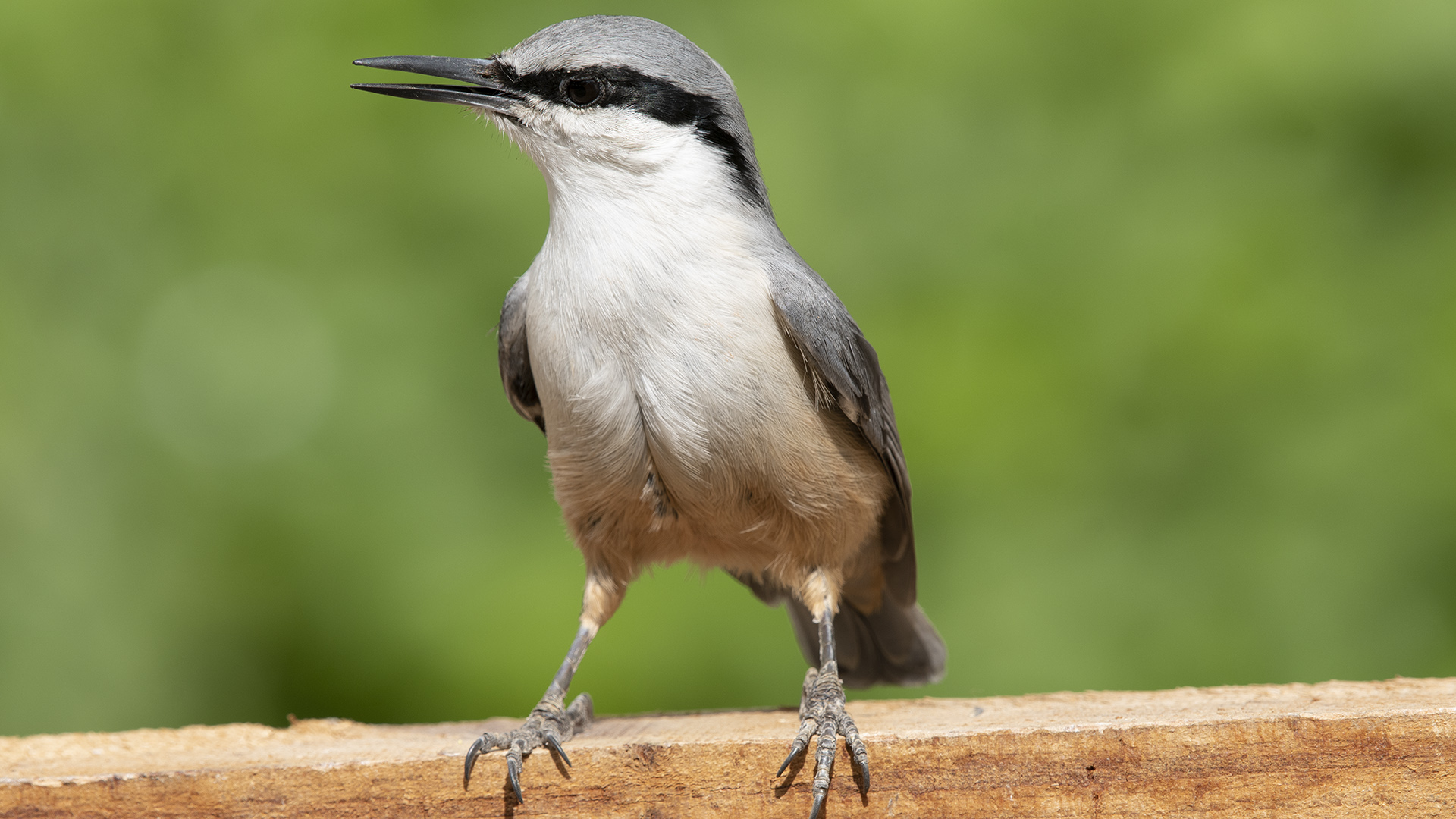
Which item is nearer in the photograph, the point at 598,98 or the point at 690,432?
the point at 690,432

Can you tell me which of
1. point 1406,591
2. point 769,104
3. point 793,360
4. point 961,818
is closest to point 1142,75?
point 769,104

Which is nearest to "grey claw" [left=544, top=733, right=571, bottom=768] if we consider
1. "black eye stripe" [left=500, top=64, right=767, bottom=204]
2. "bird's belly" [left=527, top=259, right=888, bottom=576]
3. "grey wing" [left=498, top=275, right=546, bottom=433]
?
"bird's belly" [left=527, top=259, right=888, bottom=576]

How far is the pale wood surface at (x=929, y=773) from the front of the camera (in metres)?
2.12

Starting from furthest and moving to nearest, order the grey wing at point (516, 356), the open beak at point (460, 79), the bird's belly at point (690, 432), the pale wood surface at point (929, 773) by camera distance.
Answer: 1. the grey wing at point (516, 356)
2. the open beak at point (460, 79)
3. the bird's belly at point (690, 432)
4. the pale wood surface at point (929, 773)

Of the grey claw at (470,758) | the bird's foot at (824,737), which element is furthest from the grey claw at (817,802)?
the grey claw at (470,758)

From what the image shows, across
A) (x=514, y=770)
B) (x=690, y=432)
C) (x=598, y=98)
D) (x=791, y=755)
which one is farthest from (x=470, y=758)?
(x=598, y=98)

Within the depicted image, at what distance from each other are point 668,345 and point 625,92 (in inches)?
24.4

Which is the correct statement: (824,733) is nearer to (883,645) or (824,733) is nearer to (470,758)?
(470,758)

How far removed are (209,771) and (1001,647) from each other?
2957mm

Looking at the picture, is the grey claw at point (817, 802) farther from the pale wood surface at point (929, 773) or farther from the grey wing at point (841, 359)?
the grey wing at point (841, 359)

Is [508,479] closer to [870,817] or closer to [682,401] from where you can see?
[682,401]

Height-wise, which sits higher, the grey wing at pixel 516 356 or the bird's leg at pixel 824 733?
the grey wing at pixel 516 356

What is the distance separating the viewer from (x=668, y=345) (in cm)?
254

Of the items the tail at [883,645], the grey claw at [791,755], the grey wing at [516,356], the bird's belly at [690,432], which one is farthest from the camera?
the tail at [883,645]
